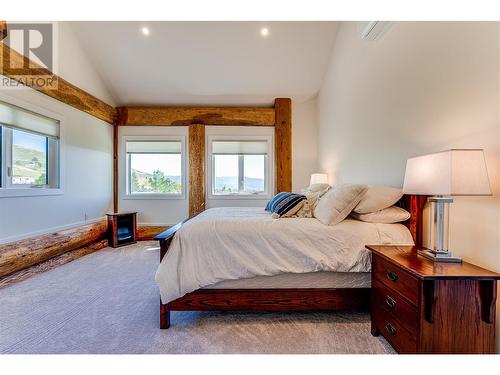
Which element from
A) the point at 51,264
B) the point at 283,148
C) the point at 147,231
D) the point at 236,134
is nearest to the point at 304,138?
the point at 283,148

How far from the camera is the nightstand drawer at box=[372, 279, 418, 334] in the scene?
131cm

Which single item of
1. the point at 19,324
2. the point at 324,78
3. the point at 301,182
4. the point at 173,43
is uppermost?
the point at 173,43

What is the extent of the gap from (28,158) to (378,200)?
4.16 meters

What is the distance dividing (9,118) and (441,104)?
4.37 m

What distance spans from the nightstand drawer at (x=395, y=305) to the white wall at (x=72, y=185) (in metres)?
3.82

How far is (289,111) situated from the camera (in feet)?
15.9

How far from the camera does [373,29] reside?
2545mm

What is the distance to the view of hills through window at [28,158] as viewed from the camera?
3.00 meters

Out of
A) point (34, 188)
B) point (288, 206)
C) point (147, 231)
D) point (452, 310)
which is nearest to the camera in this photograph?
point (452, 310)

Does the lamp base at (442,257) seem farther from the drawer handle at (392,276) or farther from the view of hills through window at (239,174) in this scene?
the view of hills through window at (239,174)

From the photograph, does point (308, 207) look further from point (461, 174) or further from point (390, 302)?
point (461, 174)

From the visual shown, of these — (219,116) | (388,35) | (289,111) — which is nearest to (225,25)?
(219,116)
